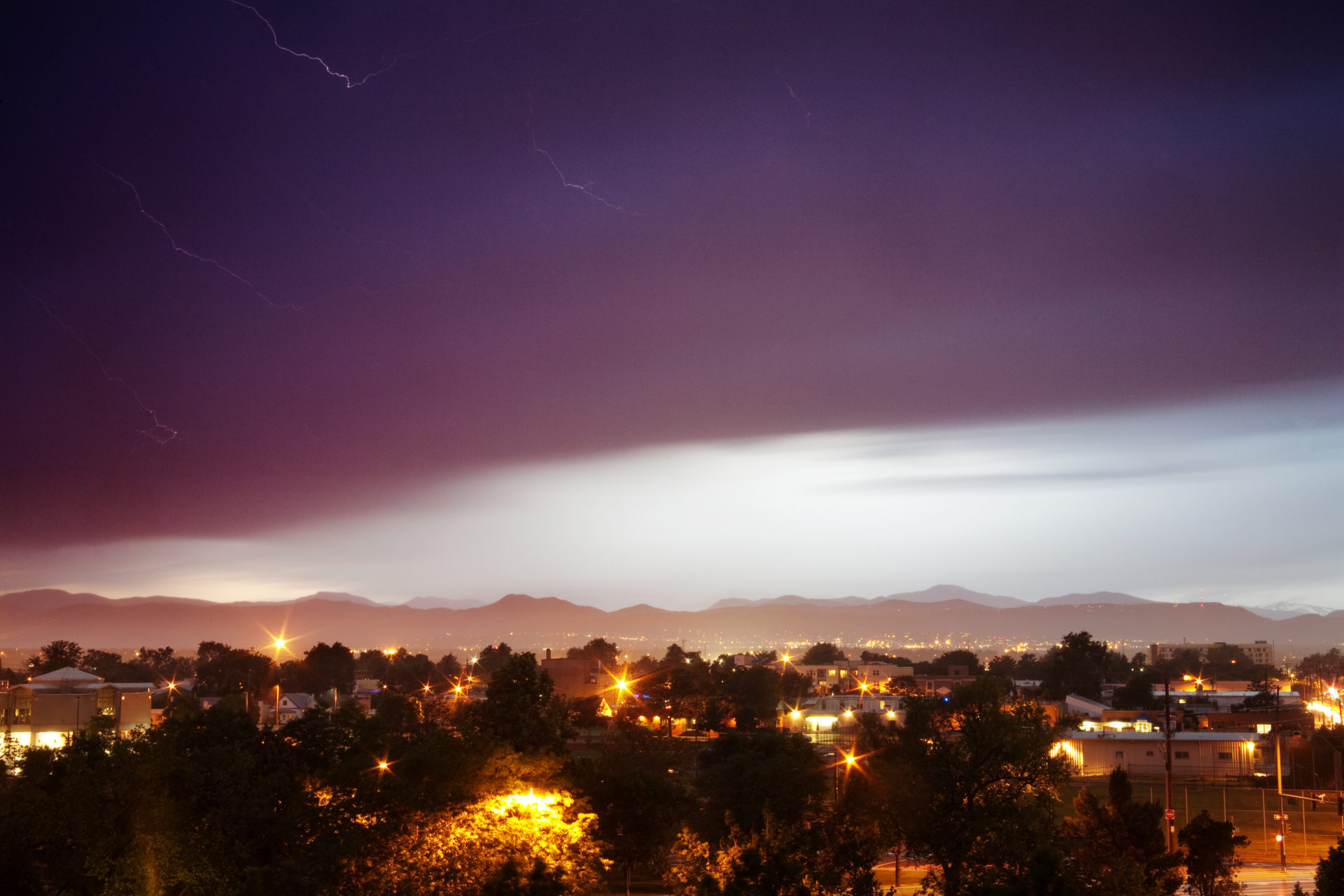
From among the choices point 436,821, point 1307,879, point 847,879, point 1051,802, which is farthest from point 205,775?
point 1307,879

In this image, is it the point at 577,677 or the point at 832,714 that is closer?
the point at 832,714

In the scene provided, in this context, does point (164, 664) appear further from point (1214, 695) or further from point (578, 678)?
point (1214, 695)

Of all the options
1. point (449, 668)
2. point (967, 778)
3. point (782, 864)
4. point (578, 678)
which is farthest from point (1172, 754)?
point (449, 668)

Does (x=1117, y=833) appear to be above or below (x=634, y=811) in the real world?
above

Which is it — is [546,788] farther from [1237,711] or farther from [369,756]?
[1237,711]

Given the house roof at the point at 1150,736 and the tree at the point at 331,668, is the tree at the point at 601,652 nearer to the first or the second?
the tree at the point at 331,668

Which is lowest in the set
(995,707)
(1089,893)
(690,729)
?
(690,729)
